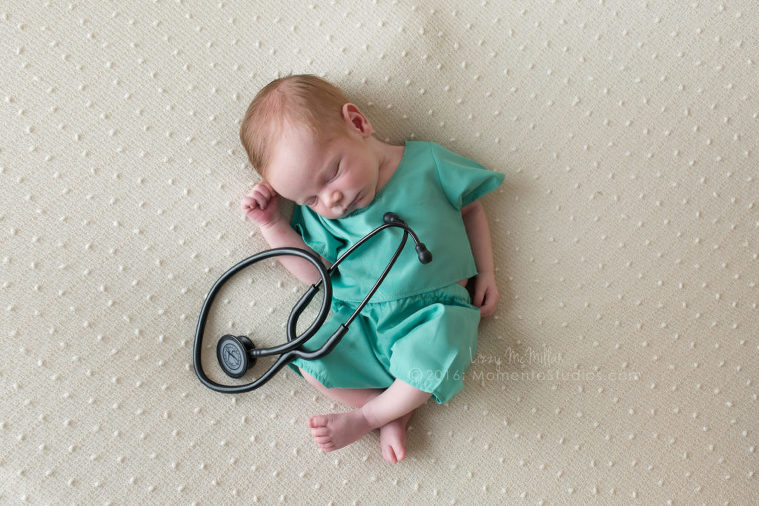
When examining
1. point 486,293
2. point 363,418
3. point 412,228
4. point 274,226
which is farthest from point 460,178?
→ point 363,418

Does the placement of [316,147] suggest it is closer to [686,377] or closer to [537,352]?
[537,352]

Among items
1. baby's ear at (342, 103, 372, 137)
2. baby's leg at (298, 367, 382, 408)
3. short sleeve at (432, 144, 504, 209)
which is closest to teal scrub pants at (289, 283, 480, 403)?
baby's leg at (298, 367, 382, 408)

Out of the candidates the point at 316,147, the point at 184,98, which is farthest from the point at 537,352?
the point at 184,98

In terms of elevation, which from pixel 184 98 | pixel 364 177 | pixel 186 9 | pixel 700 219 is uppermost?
pixel 186 9

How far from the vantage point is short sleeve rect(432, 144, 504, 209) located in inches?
40.6

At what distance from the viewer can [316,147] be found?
90cm

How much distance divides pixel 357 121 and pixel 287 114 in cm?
13

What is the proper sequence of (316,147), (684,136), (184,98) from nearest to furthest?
(316,147)
(184,98)
(684,136)

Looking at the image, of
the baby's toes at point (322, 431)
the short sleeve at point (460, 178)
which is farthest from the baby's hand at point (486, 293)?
Result: the baby's toes at point (322, 431)

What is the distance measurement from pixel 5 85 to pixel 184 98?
291mm

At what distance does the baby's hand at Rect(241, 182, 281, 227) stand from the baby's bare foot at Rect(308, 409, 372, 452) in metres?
0.36

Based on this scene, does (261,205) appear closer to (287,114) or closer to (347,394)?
(287,114)

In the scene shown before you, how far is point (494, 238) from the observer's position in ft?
3.69

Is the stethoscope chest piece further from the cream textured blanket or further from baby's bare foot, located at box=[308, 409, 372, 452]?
baby's bare foot, located at box=[308, 409, 372, 452]
